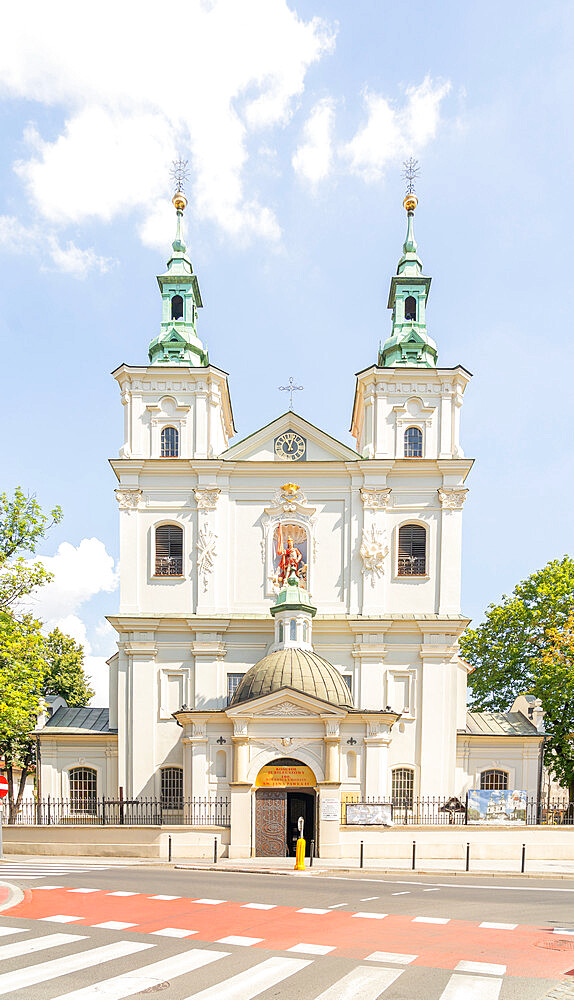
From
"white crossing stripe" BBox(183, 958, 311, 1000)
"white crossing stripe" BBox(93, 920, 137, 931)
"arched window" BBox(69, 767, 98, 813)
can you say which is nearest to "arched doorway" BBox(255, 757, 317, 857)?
"arched window" BBox(69, 767, 98, 813)

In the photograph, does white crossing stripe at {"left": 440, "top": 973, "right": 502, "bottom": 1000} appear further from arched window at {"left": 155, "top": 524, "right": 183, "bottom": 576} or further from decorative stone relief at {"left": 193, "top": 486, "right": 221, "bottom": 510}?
decorative stone relief at {"left": 193, "top": 486, "right": 221, "bottom": 510}

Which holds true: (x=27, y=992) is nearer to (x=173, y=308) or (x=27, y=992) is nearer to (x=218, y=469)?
(x=218, y=469)

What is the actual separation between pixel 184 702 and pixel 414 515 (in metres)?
12.6

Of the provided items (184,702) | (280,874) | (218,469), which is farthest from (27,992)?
(218,469)

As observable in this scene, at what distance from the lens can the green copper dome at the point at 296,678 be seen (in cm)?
3119

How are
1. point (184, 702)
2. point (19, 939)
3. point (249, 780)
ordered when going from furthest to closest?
point (184, 702)
point (249, 780)
point (19, 939)

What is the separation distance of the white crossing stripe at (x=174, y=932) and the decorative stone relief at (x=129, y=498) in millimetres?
25198

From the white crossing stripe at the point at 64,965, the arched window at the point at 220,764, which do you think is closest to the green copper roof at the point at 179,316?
the arched window at the point at 220,764

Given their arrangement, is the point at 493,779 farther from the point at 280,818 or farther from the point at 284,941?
the point at 284,941

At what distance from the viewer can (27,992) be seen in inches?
388

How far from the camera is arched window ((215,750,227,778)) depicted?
32156mm

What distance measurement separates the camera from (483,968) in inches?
440

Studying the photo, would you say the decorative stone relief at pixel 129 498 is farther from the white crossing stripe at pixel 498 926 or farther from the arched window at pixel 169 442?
the white crossing stripe at pixel 498 926

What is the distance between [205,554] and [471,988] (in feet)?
91.0
